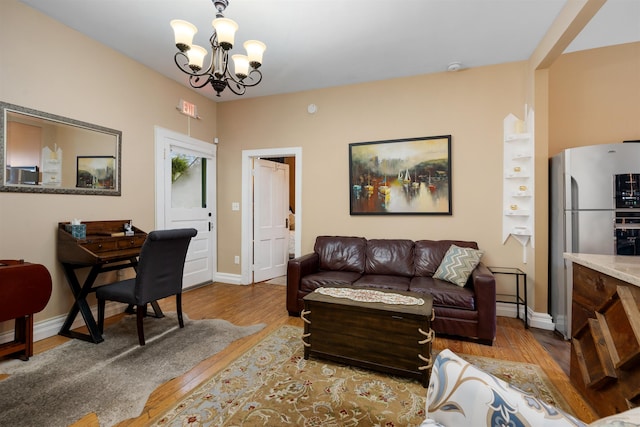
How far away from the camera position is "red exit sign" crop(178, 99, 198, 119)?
4.02m

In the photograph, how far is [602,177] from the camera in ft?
8.59

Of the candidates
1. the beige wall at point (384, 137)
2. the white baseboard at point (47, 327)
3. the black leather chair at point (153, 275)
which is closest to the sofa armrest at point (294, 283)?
the beige wall at point (384, 137)

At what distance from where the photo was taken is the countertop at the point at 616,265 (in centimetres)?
142

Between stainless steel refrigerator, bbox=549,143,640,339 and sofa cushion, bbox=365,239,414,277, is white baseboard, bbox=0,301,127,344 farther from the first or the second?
stainless steel refrigerator, bbox=549,143,640,339

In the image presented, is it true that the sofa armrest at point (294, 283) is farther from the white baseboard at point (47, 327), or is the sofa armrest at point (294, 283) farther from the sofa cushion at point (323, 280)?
the white baseboard at point (47, 327)

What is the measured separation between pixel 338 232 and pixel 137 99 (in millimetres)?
3018

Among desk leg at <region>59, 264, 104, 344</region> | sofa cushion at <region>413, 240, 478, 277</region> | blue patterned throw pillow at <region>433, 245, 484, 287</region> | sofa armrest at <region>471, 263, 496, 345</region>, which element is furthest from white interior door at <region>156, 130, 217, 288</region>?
sofa armrest at <region>471, 263, 496, 345</region>

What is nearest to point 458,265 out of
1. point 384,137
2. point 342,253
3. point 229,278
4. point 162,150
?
point 342,253

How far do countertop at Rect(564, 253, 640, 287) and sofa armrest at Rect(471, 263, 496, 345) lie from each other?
67 centimetres

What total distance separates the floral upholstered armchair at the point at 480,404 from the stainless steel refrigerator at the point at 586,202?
8.93 ft

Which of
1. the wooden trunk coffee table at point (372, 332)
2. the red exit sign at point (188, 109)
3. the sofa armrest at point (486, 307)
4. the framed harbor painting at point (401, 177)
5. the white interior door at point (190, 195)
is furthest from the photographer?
the red exit sign at point (188, 109)

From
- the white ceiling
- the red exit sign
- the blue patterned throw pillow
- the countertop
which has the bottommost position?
the blue patterned throw pillow

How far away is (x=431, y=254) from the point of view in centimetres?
337

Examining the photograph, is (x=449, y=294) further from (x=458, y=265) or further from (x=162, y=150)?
(x=162, y=150)
